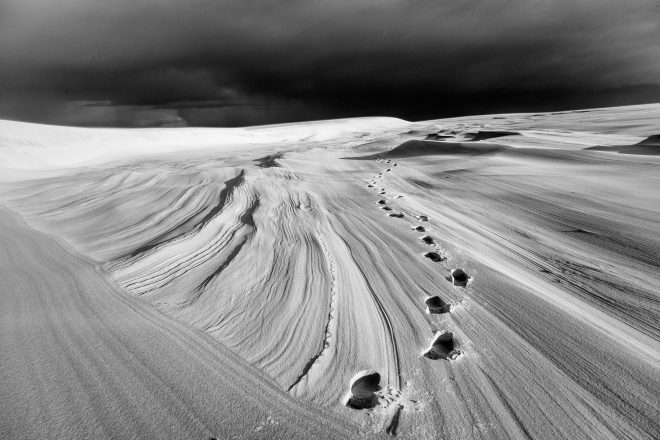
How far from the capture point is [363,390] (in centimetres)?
139

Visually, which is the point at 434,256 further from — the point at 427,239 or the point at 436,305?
the point at 436,305

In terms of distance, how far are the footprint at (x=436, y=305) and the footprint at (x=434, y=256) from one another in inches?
25.1

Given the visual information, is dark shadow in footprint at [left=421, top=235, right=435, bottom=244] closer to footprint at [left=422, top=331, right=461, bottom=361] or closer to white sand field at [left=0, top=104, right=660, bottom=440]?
white sand field at [left=0, top=104, right=660, bottom=440]

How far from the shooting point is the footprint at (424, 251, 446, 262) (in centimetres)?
270

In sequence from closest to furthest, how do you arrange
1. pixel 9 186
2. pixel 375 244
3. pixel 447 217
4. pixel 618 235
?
pixel 618 235
pixel 375 244
pixel 447 217
pixel 9 186

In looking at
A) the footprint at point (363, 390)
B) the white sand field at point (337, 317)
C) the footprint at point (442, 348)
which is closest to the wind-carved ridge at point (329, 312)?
the white sand field at point (337, 317)

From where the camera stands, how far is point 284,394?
4.28 feet

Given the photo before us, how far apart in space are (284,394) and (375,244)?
191cm

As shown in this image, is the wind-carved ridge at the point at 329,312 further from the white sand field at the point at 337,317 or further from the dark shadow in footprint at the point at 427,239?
the dark shadow in footprint at the point at 427,239

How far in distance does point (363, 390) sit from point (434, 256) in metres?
1.63

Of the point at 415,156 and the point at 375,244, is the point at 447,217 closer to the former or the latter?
the point at 375,244

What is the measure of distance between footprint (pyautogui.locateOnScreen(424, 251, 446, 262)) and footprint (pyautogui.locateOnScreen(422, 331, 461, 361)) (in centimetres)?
102

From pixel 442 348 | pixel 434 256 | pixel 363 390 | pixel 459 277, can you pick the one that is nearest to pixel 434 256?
pixel 434 256

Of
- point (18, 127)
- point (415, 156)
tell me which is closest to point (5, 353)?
point (415, 156)
